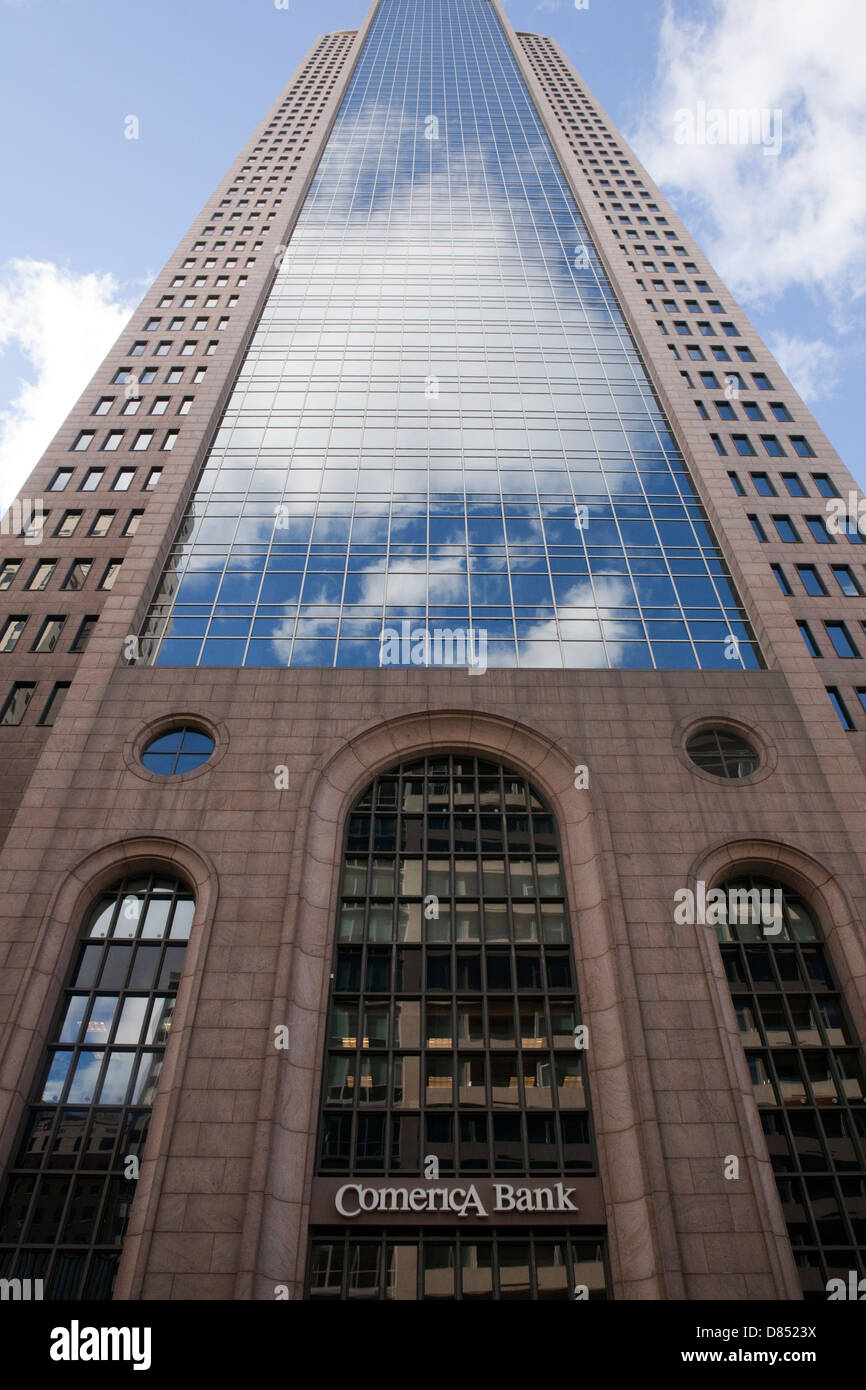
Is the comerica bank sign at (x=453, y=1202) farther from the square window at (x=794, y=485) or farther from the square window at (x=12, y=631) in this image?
the square window at (x=794, y=485)

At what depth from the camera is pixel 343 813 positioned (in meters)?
26.8

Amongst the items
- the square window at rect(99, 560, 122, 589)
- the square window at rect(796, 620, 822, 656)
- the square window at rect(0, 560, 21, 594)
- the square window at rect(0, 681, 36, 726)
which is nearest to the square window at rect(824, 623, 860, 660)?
the square window at rect(796, 620, 822, 656)

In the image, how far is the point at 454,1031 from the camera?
74.2 feet

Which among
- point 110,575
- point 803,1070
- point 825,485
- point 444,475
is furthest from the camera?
point 825,485

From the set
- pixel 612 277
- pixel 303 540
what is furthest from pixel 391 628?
pixel 612 277

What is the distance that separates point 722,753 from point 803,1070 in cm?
987

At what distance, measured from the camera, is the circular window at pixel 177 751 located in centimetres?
2748

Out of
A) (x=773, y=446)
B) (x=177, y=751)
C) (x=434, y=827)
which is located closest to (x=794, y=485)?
(x=773, y=446)

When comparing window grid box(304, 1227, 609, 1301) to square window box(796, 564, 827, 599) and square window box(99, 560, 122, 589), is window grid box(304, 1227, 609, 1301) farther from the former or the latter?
square window box(99, 560, 122, 589)

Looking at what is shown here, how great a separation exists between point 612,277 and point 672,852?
43.1 metres

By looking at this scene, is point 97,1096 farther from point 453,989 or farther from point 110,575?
point 110,575

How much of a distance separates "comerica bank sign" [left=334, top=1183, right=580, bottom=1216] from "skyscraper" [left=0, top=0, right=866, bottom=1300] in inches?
2.8

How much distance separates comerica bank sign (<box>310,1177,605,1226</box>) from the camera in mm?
19562

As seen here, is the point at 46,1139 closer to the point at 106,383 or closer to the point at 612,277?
the point at 106,383
